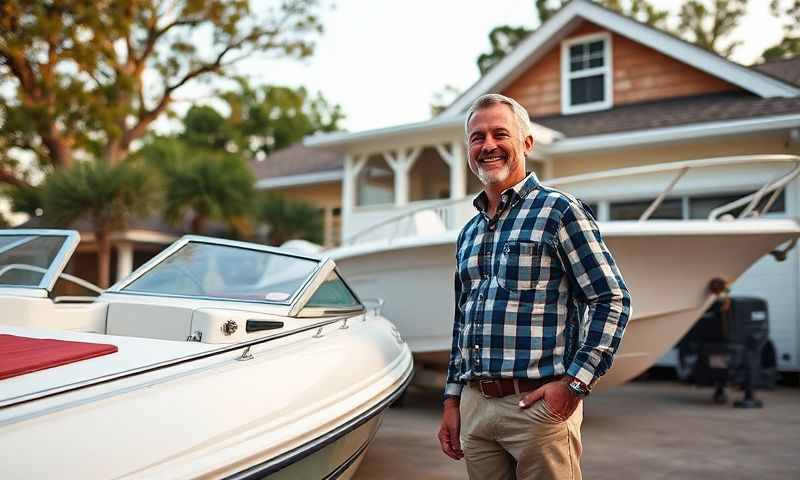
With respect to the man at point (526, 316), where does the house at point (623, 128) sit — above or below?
above

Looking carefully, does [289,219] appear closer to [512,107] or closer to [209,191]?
[209,191]

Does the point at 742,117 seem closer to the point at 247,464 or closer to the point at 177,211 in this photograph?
the point at 247,464

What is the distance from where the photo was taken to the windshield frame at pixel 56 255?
3.65m

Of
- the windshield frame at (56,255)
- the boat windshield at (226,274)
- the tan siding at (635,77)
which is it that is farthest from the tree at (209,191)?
the boat windshield at (226,274)

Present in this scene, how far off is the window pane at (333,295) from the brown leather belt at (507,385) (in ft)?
6.07

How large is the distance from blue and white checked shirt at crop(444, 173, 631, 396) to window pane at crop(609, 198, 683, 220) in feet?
27.5

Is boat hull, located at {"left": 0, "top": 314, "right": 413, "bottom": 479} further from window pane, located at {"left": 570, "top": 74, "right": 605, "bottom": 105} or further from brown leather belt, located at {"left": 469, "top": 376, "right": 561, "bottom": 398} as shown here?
window pane, located at {"left": 570, "top": 74, "right": 605, "bottom": 105}

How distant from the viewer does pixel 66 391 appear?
1.99m

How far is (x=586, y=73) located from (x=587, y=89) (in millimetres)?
273

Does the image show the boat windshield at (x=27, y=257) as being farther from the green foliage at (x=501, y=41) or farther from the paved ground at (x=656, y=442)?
→ the green foliage at (x=501, y=41)

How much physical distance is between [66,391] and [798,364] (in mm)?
9279

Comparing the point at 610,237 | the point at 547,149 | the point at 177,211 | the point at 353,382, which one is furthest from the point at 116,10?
the point at 353,382

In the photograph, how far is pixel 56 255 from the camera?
386cm

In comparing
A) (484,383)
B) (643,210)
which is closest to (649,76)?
(643,210)
